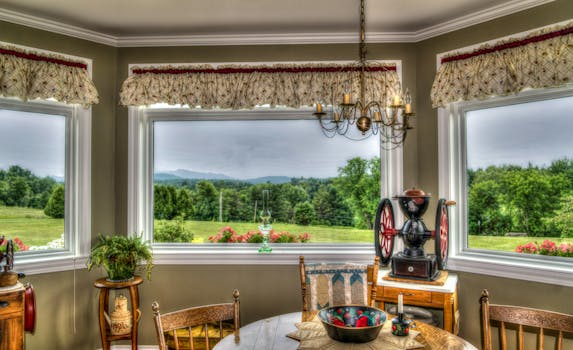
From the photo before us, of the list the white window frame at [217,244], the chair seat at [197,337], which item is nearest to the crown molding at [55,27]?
the white window frame at [217,244]

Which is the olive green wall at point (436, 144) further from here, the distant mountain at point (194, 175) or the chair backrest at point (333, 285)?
the distant mountain at point (194, 175)

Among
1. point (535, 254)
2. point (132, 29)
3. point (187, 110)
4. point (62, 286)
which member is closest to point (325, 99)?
point (187, 110)

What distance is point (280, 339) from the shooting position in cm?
180

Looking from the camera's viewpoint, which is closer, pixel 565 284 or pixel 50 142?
pixel 565 284

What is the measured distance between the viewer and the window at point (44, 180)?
3049mm

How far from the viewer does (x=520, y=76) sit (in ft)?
8.67

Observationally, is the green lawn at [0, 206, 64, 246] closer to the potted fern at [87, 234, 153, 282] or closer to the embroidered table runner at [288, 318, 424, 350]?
the potted fern at [87, 234, 153, 282]

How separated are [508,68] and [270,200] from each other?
6.72ft

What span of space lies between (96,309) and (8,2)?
2.34 meters

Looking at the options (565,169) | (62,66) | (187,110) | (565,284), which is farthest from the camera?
(187,110)

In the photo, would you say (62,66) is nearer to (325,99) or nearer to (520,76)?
(325,99)

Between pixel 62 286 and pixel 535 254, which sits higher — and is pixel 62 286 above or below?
below

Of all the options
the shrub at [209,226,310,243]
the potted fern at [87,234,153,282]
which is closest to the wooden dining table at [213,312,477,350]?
the potted fern at [87,234,153,282]

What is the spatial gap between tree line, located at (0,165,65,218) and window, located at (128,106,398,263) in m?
0.64
